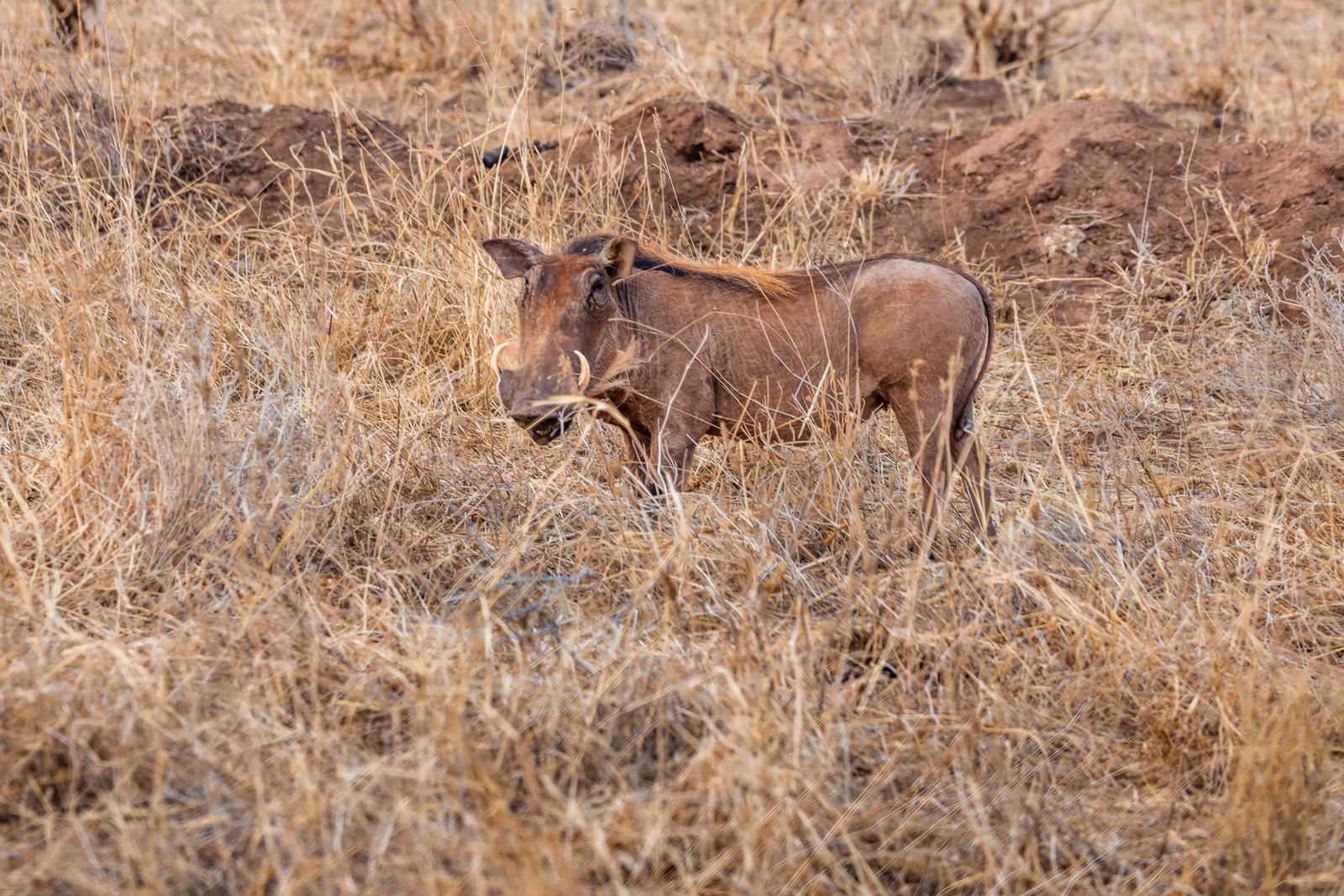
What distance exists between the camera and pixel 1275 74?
789cm

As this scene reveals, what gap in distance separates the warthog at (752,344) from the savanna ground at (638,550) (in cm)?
16

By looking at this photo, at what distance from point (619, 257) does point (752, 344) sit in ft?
1.50

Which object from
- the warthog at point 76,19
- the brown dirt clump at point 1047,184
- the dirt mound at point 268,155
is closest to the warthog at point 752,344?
the brown dirt clump at point 1047,184

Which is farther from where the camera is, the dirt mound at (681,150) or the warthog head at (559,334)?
the dirt mound at (681,150)

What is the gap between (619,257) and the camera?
3.38 m

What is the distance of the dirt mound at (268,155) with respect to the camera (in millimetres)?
5590

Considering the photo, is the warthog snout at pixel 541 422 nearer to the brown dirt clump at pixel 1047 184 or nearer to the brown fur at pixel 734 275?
the brown fur at pixel 734 275

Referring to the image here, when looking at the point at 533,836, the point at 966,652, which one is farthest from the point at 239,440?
the point at 966,652

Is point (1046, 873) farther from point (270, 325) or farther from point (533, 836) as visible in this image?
point (270, 325)

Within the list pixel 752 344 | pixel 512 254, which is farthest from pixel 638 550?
pixel 512 254

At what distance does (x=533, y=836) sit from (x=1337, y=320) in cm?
307

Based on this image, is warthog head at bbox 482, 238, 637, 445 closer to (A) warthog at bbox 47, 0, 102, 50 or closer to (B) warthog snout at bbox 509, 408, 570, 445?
(B) warthog snout at bbox 509, 408, 570, 445

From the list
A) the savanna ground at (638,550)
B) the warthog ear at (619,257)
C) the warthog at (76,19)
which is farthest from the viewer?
the warthog at (76,19)

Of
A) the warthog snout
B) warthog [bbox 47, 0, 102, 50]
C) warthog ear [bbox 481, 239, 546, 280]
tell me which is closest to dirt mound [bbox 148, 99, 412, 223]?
warthog [bbox 47, 0, 102, 50]
